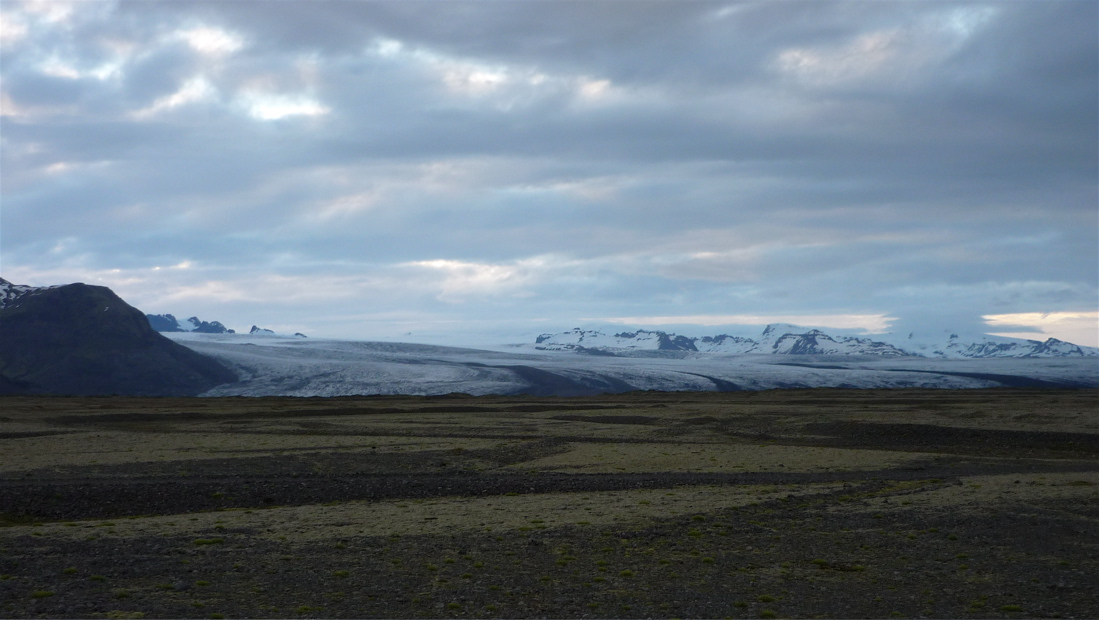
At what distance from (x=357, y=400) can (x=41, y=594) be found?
2584 inches

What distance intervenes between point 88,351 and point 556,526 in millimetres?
126049

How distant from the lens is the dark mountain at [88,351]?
114250 mm

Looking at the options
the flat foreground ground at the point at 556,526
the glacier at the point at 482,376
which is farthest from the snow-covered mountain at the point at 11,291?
the flat foreground ground at the point at 556,526

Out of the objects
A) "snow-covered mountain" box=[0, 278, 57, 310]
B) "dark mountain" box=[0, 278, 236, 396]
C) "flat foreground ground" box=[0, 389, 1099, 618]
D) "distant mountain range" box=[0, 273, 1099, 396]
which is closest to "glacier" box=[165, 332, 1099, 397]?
"distant mountain range" box=[0, 273, 1099, 396]

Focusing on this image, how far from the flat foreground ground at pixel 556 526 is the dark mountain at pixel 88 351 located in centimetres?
8138

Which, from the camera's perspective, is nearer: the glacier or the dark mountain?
the glacier

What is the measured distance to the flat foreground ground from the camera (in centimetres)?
1287

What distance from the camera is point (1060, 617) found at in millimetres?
11781

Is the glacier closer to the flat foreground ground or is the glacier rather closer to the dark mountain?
the dark mountain

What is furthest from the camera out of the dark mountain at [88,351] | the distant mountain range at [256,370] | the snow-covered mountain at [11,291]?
the snow-covered mountain at [11,291]

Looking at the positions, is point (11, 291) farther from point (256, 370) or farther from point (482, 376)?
point (482, 376)

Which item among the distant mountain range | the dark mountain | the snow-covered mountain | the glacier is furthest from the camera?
the snow-covered mountain

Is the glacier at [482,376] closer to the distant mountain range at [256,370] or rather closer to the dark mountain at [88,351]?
the distant mountain range at [256,370]

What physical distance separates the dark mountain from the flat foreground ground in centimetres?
8138
